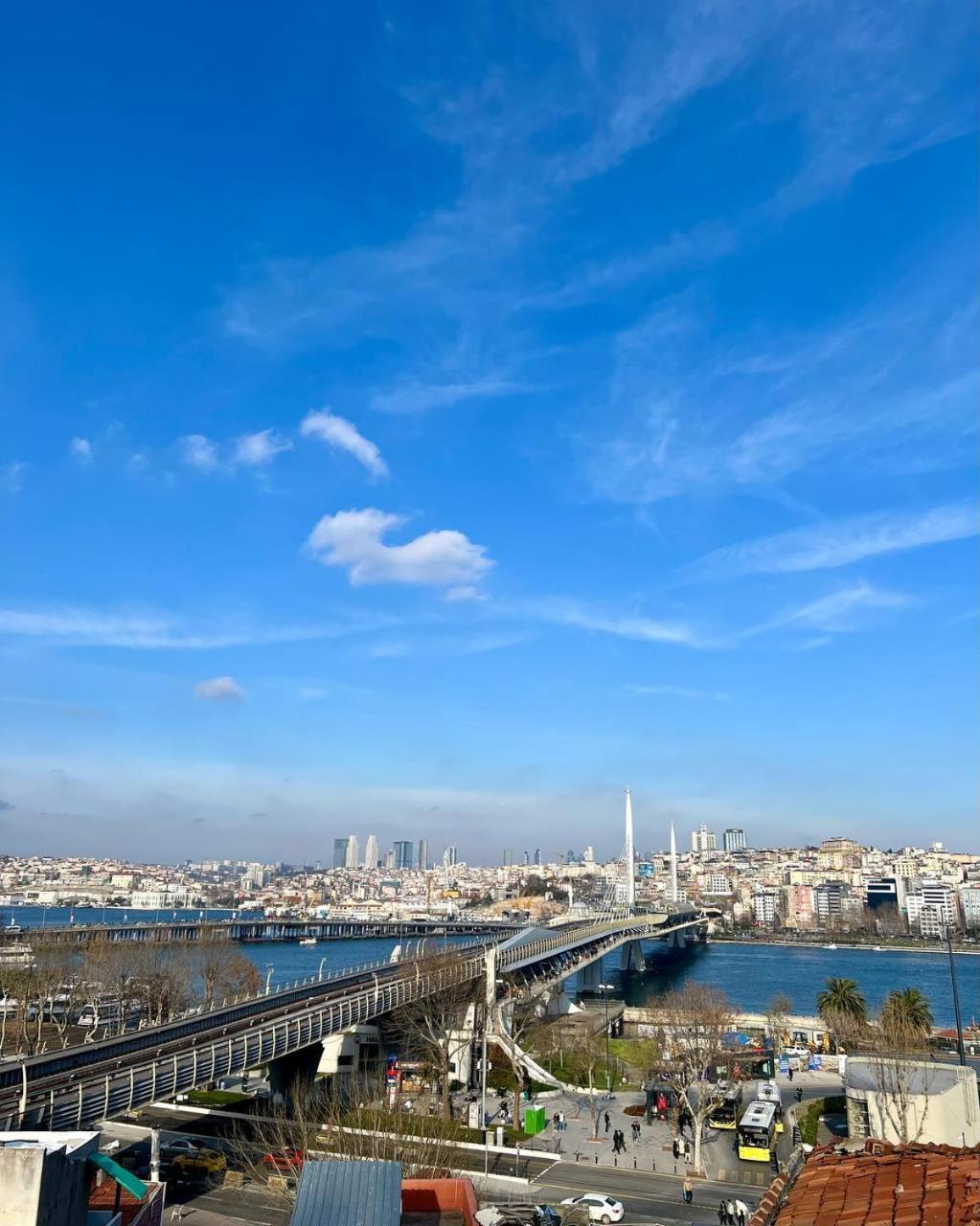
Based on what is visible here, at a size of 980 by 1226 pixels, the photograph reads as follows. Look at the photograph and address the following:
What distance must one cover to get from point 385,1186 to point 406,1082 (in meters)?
17.2

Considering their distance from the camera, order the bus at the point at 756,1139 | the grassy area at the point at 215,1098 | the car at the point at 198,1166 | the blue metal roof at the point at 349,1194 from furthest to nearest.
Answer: the grassy area at the point at 215,1098 → the bus at the point at 756,1139 → the car at the point at 198,1166 → the blue metal roof at the point at 349,1194

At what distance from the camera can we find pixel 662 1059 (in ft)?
89.5

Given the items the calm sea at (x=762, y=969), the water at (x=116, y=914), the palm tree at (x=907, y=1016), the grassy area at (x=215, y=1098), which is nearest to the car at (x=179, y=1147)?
the grassy area at (x=215, y=1098)

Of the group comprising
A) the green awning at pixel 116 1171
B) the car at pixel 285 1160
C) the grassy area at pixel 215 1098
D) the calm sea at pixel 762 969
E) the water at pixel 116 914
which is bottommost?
the water at pixel 116 914

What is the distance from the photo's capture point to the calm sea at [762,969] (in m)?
54.2

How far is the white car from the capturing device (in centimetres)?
1320

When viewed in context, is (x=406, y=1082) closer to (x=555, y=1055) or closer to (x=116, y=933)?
(x=555, y=1055)

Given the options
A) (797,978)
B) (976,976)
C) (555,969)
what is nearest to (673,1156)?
(555,969)

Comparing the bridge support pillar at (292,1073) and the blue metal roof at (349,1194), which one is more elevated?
the blue metal roof at (349,1194)

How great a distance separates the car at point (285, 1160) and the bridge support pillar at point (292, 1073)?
5408 millimetres

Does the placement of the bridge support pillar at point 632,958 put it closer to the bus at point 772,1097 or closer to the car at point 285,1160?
the bus at point 772,1097

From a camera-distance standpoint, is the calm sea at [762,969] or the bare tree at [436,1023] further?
the calm sea at [762,969]

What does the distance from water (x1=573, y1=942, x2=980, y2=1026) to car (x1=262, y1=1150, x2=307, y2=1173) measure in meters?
31.0

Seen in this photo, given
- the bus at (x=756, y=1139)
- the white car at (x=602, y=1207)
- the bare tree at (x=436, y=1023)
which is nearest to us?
the white car at (x=602, y=1207)
